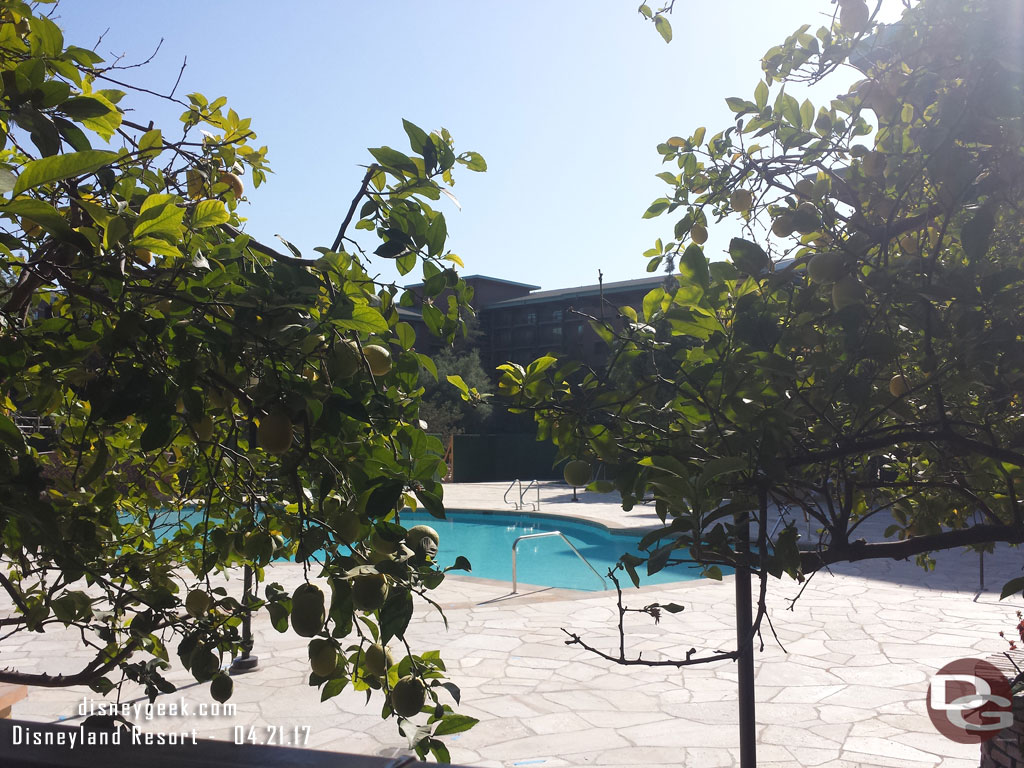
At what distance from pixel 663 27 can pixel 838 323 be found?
1027mm

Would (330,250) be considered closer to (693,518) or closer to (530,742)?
(693,518)

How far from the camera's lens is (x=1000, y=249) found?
2.05 metres

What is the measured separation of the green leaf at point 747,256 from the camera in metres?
1.18

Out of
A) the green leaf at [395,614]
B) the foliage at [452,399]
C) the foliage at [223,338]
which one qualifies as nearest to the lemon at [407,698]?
the foliage at [223,338]

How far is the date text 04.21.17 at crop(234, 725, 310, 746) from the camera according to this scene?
4.16m

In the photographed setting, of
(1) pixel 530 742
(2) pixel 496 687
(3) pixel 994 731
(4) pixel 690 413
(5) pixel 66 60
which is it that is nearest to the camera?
(5) pixel 66 60

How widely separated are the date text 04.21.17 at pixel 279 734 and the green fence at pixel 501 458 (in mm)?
19007

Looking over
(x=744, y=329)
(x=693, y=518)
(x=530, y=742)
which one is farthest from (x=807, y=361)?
(x=530, y=742)

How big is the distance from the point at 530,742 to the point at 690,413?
143 inches

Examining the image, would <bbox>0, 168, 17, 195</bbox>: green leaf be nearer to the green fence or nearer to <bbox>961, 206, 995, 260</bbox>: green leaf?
<bbox>961, 206, 995, 260</bbox>: green leaf

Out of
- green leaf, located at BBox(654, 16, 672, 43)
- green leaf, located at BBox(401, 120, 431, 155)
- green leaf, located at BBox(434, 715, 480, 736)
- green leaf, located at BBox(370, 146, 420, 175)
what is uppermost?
green leaf, located at BBox(654, 16, 672, 43)

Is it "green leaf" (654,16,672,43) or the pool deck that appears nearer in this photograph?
"green leaf" (654,16,672,43)

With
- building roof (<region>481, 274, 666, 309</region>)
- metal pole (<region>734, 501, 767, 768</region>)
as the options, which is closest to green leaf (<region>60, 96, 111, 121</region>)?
metal pole (<region>734, 501, 767, 768</region>)

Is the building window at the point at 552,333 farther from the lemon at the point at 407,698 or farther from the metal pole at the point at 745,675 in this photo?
the lemon at the point at 407,698
